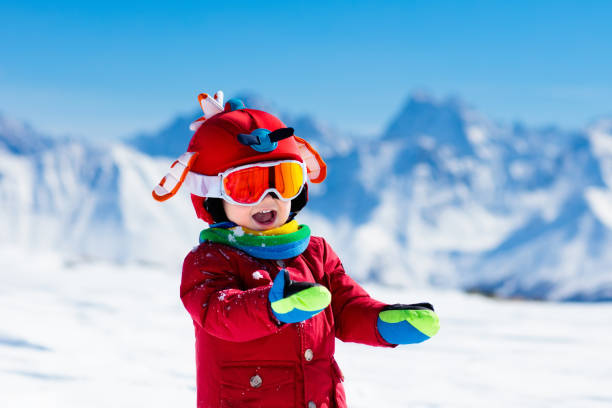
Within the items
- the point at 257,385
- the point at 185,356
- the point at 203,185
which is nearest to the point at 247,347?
the point at 257,385

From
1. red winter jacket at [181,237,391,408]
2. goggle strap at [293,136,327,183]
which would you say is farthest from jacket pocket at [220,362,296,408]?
goggle strap at [293,136,327,183]

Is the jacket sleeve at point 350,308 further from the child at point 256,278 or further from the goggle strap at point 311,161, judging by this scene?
the goggle strap at point 311,161

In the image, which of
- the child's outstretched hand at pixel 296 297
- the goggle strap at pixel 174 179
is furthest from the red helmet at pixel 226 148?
the child's outstretched hand at pixel 296 297

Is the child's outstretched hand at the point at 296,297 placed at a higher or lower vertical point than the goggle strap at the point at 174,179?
lower

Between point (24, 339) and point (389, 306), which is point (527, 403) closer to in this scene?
point (389, 306)

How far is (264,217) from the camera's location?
2.36 meters

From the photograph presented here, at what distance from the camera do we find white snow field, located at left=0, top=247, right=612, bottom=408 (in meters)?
3.58

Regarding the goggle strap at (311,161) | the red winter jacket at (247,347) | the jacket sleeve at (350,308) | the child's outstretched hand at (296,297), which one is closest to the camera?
the child's outstretched hand at (296,297)

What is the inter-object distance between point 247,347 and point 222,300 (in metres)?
0.24

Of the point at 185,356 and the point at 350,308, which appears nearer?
the point at 350,308

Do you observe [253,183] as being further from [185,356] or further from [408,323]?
[185,356]

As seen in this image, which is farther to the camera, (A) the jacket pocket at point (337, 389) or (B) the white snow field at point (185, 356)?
(B) the white snow field at point (185, 356)

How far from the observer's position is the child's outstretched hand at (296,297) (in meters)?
1.84

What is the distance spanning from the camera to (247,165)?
228 centimetres
